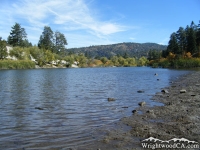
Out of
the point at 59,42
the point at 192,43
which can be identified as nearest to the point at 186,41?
the point at 192,43

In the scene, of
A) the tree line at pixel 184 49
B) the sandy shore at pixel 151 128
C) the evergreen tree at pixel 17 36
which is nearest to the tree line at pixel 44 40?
the evergreen tree at pixel 17 36

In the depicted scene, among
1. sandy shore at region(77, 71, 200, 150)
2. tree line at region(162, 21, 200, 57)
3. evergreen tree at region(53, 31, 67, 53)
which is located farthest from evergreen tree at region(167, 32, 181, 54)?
sandy shore at region(77, 71, 200, 150)

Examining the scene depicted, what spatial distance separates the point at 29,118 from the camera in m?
12.3

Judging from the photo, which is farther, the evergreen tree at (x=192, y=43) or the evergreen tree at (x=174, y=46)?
the evergreen tree at (x=174, y=46)

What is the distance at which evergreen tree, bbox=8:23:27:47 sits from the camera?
13938 cm

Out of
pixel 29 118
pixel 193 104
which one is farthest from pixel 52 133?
pixel 193 104

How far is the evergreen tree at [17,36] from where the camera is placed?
139375mm

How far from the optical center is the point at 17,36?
140875mm

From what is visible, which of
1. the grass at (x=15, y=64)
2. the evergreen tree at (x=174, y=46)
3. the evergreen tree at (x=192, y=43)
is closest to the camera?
the grass at (x=15, y=64)

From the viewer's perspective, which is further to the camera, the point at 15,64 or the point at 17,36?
the point at 17,36

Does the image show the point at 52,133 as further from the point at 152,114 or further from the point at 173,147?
the point at 152,114

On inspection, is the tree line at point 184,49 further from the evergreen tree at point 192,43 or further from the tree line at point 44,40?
the tree line at point 44,40

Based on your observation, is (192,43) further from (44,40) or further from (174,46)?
(44,40)

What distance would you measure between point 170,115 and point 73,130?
619cm
